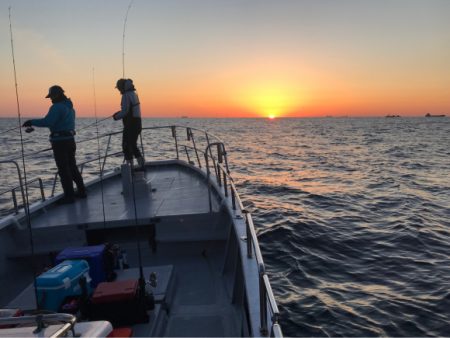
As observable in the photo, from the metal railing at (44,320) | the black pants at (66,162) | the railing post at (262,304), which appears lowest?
the railing post at (262,304)

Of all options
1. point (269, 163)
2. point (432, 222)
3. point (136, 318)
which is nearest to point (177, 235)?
point (136, 318)

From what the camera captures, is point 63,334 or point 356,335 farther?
point 356,335

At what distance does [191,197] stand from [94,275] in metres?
2.56

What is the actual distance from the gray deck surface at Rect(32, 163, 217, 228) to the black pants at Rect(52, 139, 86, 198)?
0.36 metres

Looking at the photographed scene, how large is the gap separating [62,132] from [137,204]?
168 cm

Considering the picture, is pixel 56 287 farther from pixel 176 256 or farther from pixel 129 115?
pixel 129 115

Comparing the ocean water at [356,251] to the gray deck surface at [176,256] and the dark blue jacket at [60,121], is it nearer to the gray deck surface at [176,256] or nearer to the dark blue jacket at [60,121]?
the dark blue jacket at [60,121]

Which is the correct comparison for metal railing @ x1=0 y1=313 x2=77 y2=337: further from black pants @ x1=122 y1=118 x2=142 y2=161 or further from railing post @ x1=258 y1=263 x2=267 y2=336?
black pants @ x1=122 y1=118 x2=142 y2=161

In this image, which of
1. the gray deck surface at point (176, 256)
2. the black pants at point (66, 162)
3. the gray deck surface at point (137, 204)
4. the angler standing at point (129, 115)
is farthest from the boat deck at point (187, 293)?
the angler standing at point (129, 115)

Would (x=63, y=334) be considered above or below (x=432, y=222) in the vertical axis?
above

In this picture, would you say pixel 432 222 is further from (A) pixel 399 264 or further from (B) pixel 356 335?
(B) pixel 356 335

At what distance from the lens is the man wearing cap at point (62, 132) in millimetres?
5668

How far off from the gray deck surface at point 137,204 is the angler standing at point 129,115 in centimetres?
73

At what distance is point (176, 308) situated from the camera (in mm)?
3676
